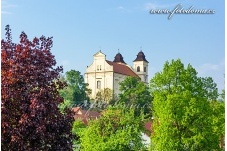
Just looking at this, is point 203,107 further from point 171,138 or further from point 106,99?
point 106,99

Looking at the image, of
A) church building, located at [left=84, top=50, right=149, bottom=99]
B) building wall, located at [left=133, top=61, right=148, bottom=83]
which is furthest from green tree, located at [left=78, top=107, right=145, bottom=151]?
building wall, located at [left=133, top=61, right=148, bottom=83]

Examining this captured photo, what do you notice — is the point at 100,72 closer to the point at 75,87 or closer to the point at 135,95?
the point at 75,87

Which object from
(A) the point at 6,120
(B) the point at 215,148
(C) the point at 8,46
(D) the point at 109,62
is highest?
(D) the point at 109,62

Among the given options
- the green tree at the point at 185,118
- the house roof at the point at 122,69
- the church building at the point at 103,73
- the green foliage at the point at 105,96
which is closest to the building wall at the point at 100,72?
the church building at the point at 103,73

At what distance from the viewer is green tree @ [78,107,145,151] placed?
35.7 ft

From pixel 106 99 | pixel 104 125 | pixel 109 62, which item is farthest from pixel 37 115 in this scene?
pixel 109 62

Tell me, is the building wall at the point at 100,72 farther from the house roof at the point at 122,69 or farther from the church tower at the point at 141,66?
the church tower at the point at 141,66

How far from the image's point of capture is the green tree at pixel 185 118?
11.3 metres

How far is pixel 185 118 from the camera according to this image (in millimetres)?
11305

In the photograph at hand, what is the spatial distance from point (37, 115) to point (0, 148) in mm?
408

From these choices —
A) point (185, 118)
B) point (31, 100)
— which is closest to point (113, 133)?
point (185, 118)

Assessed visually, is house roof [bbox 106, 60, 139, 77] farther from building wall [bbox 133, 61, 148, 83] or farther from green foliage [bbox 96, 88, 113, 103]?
green foliage [bbox 96, 88, 113, 103]

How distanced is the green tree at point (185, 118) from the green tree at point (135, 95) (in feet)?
57.7

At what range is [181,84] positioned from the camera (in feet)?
39.7
